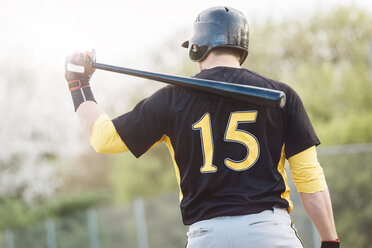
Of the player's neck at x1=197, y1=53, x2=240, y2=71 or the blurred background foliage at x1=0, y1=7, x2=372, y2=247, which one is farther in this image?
the blurred background foliage at x1=0, y1=7, x2=372, y2=247

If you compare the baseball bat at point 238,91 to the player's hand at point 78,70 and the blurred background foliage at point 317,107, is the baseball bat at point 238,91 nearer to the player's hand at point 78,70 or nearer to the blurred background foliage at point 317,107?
the player's hand at point 78,70

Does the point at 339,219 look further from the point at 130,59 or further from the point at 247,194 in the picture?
the point at 130,59

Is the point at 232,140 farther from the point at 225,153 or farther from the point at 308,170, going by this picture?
the point at 308,170

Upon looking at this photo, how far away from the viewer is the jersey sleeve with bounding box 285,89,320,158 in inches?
98.2

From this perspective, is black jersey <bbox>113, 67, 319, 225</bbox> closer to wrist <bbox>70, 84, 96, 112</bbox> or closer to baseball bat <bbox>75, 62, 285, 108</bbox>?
baseball bat <bbox>75, 62, 285, 108</bbox>

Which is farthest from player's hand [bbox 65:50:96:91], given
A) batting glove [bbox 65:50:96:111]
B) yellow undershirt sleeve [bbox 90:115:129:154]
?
yellow undershirt sleeve [bbox 90:115:129:154]

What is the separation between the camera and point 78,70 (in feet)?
9.03

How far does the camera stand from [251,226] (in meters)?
2.33

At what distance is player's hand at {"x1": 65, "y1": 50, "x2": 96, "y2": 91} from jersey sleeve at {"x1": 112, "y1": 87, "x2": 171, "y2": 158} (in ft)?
1.22

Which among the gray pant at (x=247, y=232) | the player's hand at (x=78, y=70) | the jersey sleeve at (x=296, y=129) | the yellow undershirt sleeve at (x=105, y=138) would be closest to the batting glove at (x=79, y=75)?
the player's hand at (x=78, y=70)

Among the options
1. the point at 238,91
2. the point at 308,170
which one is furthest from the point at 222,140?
the point at 308,170

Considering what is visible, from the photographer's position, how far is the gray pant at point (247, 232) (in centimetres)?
231

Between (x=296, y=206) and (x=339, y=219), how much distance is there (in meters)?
0.70

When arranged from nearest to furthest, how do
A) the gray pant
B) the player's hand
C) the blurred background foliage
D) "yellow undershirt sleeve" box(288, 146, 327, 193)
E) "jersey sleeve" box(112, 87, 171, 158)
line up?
the gray pant < "jersey sleeve" box(112, 87, 171, 158) < "yellow undershirt sleeve" box(288, 146, 327, 193) < the player's hand < the blurred background foliage
